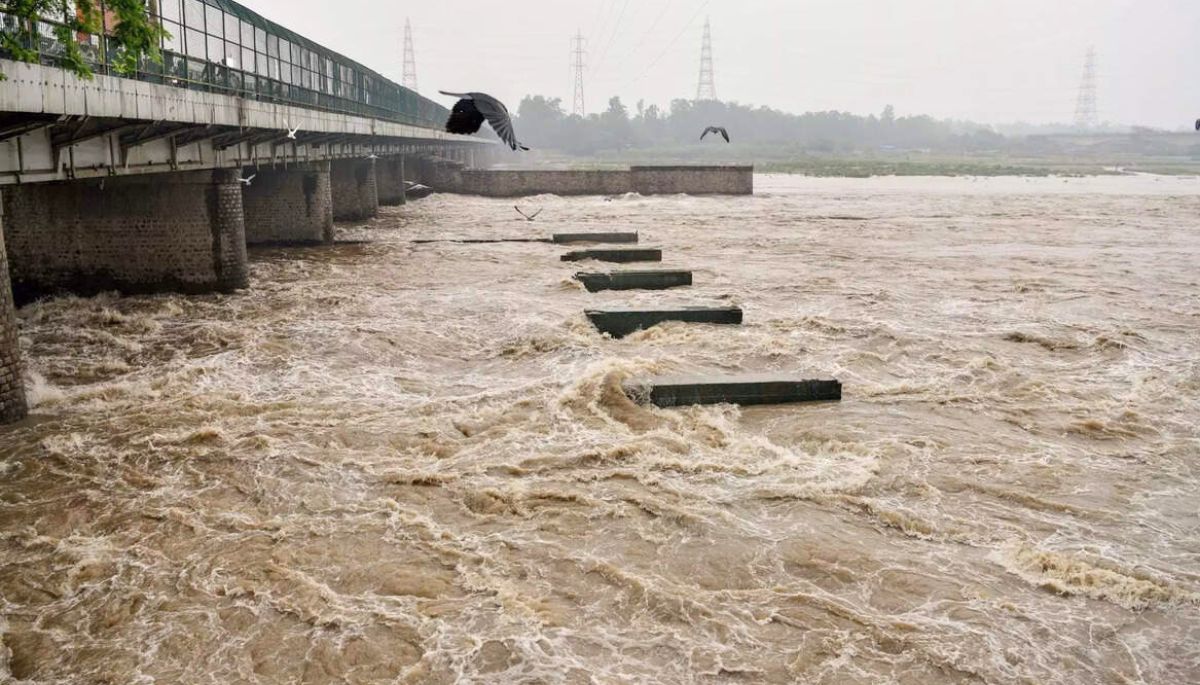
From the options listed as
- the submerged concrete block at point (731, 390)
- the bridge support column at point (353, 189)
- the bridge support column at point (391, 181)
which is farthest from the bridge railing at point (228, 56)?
the bridge support column at point (391, 181)

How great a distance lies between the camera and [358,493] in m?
11.2

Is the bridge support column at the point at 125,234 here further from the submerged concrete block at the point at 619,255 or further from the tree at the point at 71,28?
the tree at the point at 71,28

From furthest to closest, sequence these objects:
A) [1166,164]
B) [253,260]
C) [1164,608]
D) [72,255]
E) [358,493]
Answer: [1166,164] < [253,260] < [72,255] < [358,493] < [1164,608]

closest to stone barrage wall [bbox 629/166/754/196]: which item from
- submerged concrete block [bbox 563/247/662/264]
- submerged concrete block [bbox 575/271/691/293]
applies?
submerged concrete block [bbox 563/247/662/264]

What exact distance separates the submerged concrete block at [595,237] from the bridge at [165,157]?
8470 mm

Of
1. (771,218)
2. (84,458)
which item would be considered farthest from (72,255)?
(771,218)

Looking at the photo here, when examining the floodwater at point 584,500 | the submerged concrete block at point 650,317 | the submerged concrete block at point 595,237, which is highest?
the submerged concrete block at point 595,237

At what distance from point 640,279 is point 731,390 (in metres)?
12.1

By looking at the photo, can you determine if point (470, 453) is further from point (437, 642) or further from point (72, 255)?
point (72, 255)

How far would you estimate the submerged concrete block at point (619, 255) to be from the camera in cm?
3159

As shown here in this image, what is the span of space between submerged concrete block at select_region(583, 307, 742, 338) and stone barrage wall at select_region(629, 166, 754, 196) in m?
49.7

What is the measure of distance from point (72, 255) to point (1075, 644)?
23.0m

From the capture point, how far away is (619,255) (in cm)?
3191

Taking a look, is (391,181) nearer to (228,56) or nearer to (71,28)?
(228,56)
